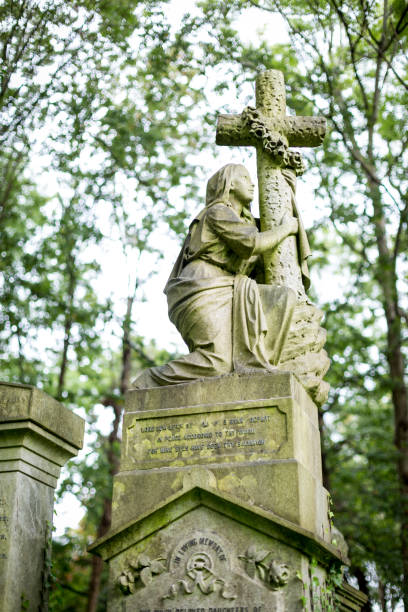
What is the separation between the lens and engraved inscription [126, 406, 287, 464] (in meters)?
6.24

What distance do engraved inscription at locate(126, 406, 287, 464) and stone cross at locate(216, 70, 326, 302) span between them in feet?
5.59

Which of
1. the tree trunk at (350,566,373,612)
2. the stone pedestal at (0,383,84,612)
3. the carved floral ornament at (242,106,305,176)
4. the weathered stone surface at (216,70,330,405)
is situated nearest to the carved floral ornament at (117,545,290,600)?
the stone pedestal at (0,383,84,612)

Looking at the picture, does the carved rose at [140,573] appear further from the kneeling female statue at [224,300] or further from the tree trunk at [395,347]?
the tree trunk at [395,347]

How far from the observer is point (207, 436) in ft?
21.1

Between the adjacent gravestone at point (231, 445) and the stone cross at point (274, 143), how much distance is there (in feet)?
0.11

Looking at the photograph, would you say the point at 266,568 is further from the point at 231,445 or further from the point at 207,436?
the point at 207,436

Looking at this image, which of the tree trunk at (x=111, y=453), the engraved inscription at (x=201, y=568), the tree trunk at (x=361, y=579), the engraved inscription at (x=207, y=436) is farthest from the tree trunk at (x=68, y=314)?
the engraved inscription at (x=201, y=568)

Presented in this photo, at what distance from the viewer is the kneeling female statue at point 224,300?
680cm

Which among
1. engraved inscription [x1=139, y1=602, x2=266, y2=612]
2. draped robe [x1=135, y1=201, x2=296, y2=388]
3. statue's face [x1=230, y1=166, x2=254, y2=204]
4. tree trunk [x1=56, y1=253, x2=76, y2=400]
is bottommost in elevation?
engraved inscription [x1=139, y1=602, x2=266, y2=612]

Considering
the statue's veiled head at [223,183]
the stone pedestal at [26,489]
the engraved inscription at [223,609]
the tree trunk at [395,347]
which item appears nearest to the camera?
the engraved inscription at [223,609]

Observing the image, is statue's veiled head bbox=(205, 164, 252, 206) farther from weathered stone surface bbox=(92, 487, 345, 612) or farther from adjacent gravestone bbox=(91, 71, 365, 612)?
weathered stone surface bbox=(92, 487, 345, 612)

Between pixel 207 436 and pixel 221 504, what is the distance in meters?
0.66

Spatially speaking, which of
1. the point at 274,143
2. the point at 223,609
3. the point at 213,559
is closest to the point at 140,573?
the point at 213,559

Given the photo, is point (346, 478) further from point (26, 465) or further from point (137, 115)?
point (26, 465)
